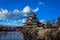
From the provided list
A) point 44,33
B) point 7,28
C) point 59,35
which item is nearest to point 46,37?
point 44,33

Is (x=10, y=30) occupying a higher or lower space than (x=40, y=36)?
higher

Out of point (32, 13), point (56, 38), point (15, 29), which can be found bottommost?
point (56, 38)

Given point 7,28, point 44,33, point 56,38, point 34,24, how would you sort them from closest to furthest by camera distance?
1. point 56,38
2. point 44,33
3. point 34,24
4. point 7,28

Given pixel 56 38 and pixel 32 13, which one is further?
pixel 32 13

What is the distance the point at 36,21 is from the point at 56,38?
2114 inches

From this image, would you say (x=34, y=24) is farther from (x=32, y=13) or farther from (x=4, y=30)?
(x=4, y=30)

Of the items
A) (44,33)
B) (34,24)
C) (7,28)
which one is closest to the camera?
(44,33)

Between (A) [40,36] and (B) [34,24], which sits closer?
(A) [40,36]

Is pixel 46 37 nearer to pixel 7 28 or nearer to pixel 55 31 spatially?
pixel 55 31

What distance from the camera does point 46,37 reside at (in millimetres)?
38469

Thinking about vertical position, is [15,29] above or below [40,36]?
above

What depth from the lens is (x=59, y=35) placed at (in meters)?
35.5

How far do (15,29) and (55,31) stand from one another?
5424 centimetres

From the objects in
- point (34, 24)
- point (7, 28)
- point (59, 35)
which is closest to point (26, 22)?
point (34, 24)
